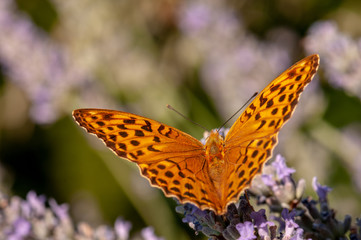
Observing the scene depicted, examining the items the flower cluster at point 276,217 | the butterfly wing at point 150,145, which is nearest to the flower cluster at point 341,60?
the flower cluster at point 276,217

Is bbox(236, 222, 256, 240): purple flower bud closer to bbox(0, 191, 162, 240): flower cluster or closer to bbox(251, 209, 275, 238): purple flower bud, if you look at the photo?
bbox(251, 209, 275, 238): purple flower bud

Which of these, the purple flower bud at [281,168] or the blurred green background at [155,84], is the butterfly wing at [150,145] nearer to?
the purple flower bud at [281,168]

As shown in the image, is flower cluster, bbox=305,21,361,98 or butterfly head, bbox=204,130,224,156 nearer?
butterfly head, bbox=204,130,224,156

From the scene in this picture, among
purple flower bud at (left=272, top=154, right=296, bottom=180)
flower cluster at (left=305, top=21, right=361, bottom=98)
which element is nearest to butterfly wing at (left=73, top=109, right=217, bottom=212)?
purple flower bud at (left=272, top=154, right=296, bottom=180)

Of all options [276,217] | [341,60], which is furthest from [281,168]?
[341,60]

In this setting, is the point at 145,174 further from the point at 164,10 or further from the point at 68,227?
the point at 164,10

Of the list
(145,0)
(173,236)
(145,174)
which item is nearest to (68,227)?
(145,174)
